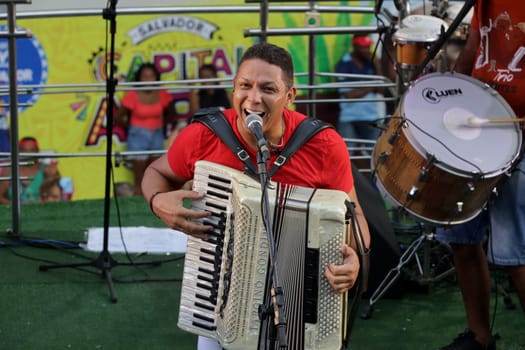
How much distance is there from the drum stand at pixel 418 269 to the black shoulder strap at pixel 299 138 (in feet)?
6.49

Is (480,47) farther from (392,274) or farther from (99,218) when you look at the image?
(99,218)

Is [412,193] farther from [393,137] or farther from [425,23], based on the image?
[425,23]

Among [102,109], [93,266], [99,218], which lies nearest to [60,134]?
[102,109]

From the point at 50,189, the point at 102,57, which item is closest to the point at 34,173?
the point at 50,189

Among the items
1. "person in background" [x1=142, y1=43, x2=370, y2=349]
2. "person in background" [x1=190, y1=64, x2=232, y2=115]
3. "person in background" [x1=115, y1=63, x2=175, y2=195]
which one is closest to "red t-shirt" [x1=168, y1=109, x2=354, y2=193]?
"person in background" [x1=142, y1=43, x2=370, y2=349]

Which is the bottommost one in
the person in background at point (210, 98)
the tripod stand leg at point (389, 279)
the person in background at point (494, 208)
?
the tripod stand leg at point (389, 279)

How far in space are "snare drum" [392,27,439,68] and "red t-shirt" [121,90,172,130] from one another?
14.7ft

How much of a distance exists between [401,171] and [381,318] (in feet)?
3.84

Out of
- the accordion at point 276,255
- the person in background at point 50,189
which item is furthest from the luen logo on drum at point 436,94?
the person in background at point 50,189

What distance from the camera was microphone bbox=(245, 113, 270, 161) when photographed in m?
3.43

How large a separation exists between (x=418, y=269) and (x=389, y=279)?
0.39 m

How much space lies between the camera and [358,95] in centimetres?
1002

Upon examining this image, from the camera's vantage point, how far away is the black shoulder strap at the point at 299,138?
3928 millimetres

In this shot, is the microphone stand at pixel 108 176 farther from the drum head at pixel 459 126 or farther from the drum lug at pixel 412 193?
the drum lug at pixel 412 193
